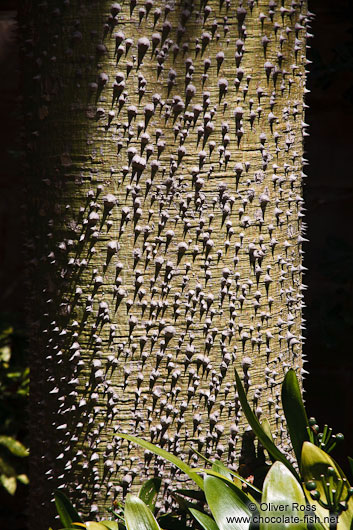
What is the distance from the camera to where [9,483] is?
1907 mm

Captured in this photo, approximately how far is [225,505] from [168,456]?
0.12 m

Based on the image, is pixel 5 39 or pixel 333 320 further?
pixel 5 39

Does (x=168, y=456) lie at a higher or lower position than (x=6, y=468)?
higher

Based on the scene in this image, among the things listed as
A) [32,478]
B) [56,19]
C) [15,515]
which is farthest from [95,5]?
[15,515]

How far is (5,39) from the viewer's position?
2375 mm

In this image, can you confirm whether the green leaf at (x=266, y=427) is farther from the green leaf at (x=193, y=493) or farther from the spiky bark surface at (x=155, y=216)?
the green leaf at (x=193, y=493)

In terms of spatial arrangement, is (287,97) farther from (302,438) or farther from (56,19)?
(302,438)

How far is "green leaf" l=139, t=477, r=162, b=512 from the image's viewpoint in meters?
0.94

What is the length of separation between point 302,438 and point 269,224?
36 cm

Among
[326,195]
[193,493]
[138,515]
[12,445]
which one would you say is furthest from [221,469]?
[326,195]

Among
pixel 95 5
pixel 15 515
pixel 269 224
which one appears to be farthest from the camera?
pixel 15 515

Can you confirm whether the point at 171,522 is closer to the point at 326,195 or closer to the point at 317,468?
the point at 317,468

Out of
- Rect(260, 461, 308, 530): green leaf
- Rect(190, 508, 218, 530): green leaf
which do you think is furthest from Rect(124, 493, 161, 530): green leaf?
Rect(260, 461, 308, 530): green leaf

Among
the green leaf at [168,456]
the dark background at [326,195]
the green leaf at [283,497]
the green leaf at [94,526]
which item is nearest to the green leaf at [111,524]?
the green leaf at [94,526]
